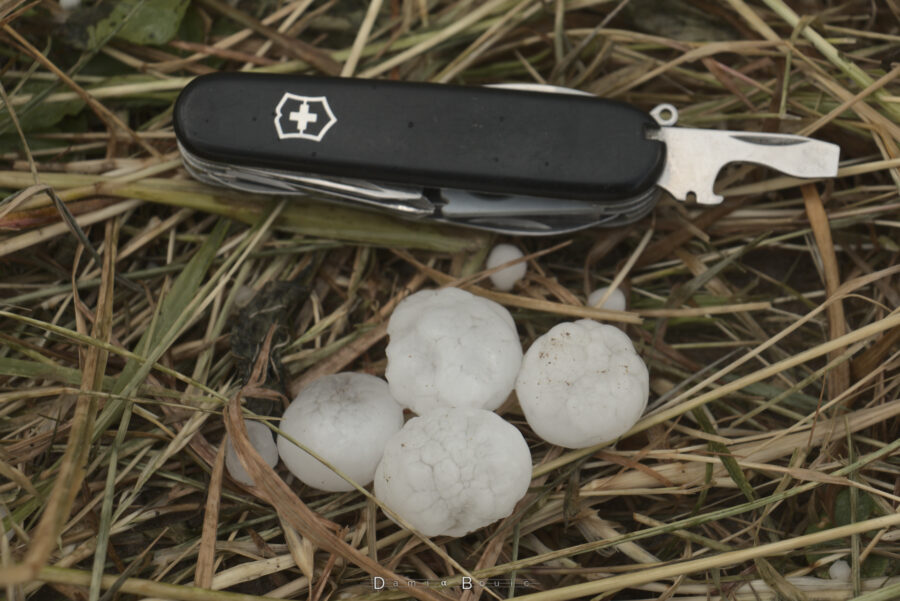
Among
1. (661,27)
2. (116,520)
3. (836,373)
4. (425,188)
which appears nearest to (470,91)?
(425,188)

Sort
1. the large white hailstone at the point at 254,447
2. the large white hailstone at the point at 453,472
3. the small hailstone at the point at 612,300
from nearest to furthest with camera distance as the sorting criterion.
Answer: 1. the large white hailstone at the point at 453,472
2. the large white hailstone at the point at 254,447
3. the small hailstone at the point at 612,300

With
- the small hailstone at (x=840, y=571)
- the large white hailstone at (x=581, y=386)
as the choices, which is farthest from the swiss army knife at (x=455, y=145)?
the small hailstone at (x=840, y=571)

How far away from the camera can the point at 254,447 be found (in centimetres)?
114

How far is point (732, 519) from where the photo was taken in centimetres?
115

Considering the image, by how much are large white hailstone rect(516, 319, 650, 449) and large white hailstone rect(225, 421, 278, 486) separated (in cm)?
41

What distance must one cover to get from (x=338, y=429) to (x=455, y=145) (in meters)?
0.52

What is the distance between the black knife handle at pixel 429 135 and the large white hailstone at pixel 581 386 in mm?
266

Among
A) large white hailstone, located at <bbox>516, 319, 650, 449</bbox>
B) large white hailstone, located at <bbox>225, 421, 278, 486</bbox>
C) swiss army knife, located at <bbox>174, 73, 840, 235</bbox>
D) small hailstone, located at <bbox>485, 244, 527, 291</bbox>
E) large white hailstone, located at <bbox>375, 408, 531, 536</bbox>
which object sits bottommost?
large white hailstone, located at <bbox>225, 421, 278, 486</bbox>

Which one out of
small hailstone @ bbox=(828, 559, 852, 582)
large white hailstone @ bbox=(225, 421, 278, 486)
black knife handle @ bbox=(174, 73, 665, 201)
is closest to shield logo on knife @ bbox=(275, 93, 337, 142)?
black knife handle @ bbox=(174, 73, 665, 201)

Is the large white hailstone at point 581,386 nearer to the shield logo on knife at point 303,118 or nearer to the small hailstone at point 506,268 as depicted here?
the small hailstone at point 506,268

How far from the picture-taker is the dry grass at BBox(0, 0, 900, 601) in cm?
108

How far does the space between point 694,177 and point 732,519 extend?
0.57m

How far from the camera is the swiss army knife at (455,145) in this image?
1.21 m

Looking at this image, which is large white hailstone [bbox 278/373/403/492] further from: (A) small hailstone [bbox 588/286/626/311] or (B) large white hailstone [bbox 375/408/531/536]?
(A) small hailstone [bbox 588/286/626/311]
